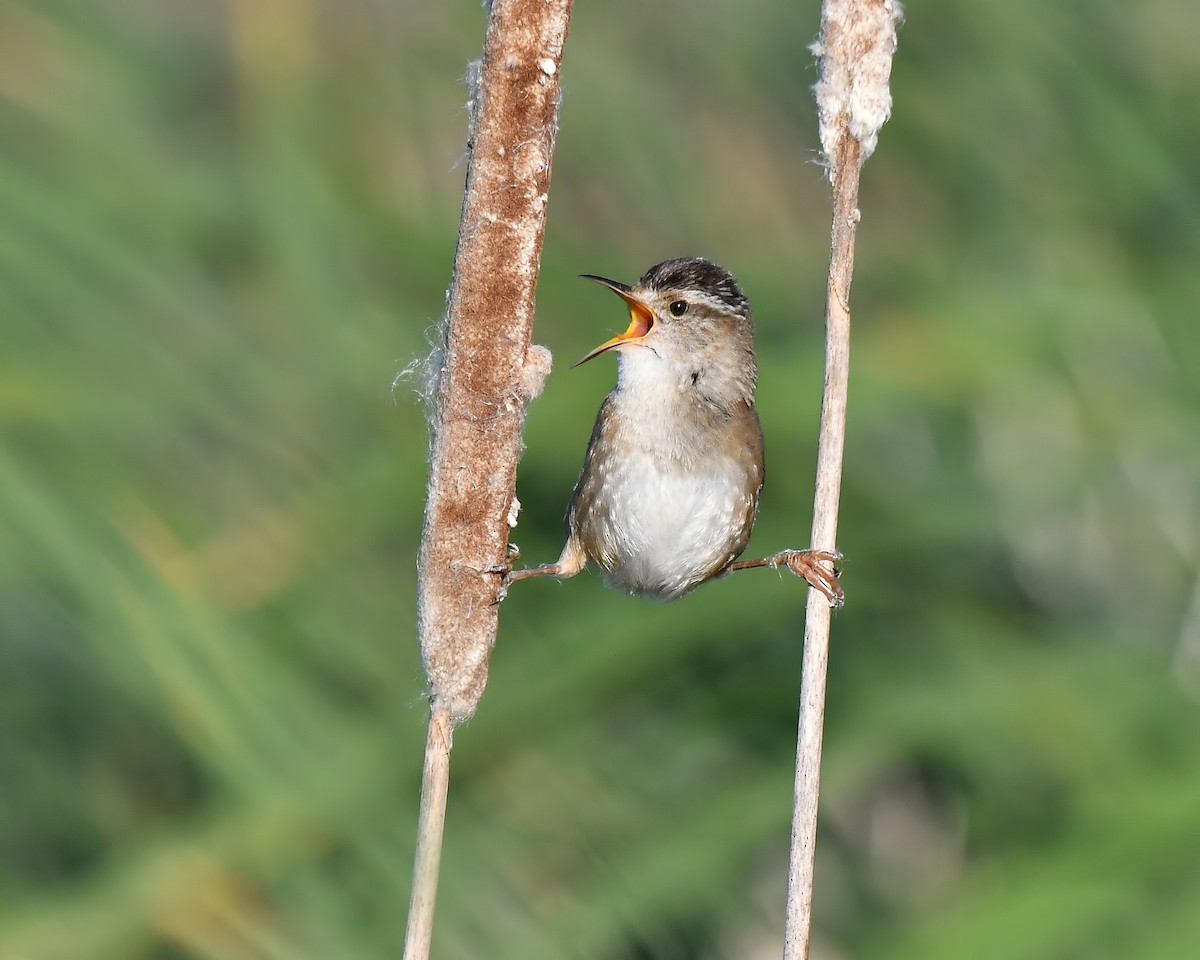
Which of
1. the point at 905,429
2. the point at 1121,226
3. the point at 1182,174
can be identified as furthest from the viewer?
the point at 905,429

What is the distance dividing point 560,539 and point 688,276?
28.8 inches

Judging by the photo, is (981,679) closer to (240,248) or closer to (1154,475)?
(1154,475)

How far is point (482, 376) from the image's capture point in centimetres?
173

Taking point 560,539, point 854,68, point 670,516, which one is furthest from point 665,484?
point 854,68


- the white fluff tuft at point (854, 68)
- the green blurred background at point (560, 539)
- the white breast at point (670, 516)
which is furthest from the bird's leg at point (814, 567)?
the white fluff tuft at point (854, 68)

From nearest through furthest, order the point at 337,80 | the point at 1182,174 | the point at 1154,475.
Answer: the point at 1182,174 → the point at 1154,475 → the point at 337,80

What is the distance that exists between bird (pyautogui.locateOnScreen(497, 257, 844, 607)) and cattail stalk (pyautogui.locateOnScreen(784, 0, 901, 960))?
70 cm

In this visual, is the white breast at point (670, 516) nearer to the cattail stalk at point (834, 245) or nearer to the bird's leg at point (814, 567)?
the bird's leg at point (814, 567)

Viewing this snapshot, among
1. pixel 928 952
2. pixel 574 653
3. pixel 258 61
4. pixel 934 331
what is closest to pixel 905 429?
pixel 934 331

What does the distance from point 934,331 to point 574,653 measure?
94cm

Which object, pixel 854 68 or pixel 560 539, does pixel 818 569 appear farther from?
pixel 560 539

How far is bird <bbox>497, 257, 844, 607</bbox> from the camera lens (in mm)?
2586

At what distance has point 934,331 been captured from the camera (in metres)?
2.74

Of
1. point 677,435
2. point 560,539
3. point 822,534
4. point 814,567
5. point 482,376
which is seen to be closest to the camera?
point 482,376
